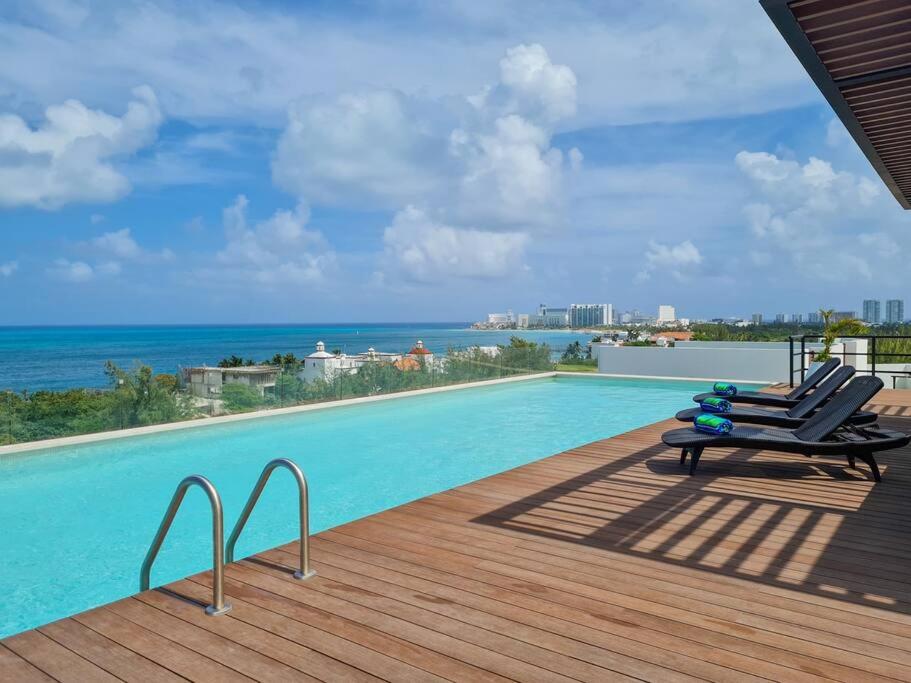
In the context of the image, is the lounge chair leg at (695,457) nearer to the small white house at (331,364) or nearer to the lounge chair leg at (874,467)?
the lounge chair leg at (874,467)

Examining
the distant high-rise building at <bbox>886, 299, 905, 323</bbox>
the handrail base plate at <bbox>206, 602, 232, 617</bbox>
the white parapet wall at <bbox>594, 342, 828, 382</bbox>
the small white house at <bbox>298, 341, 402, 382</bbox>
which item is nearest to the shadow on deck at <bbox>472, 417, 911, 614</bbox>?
the handrail base plate at <bbox>206, 602, 232, 617</bbox>

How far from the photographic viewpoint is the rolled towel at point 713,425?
5.54 meters

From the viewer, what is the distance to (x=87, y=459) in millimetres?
8602

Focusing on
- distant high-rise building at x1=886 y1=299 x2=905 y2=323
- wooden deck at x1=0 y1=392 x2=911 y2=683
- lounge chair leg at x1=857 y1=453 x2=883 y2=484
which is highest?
distant high-rise building at x1=886 y1=299 x2=905 y2=323

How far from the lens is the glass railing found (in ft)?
29.2

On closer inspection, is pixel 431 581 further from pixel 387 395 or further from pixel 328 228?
pixel 328 228

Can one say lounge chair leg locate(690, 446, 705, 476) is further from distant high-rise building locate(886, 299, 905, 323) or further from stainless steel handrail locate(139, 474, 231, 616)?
distant high-rise building locate(886, 299, 905, 323)

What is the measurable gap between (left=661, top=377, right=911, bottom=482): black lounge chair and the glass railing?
7399 mm

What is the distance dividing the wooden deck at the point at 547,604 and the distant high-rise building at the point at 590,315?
58.7 metres

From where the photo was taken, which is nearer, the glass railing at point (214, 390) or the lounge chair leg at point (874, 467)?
the lounge chair leg at point (874, 467)

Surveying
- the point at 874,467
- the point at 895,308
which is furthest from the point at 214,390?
the point at 895,308

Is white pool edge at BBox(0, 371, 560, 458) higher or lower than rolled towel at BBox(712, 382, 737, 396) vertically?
lower

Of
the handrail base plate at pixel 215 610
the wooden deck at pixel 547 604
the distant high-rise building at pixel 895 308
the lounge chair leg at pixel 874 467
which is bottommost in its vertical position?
the wooden deck at pixel 547 604

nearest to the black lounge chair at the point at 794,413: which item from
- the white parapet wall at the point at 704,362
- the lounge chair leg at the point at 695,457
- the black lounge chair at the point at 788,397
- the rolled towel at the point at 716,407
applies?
the rolled towel at the point at 716,407
